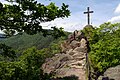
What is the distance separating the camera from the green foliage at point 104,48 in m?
49.5

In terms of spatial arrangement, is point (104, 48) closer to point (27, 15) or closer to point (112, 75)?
point (112, 75)

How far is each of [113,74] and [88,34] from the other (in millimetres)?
26269

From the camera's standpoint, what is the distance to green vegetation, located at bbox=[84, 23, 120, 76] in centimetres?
4947

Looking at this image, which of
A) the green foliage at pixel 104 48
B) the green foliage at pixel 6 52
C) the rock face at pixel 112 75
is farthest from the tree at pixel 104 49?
the green foliage at pixel 6 52

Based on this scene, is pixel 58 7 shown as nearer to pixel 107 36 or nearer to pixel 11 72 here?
pixel 11 72

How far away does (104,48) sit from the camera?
166 feet

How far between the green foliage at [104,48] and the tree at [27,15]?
36.4m

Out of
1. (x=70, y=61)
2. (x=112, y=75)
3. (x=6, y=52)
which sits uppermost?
(x=6, y=52)

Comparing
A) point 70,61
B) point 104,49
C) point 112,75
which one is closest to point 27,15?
point 112,75

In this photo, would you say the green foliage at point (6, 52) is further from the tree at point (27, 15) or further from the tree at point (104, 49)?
the tree at point (104, 49)

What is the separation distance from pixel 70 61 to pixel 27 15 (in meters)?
42.5

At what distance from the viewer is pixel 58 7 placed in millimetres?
13172


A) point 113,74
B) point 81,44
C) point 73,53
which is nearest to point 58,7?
point 113,74

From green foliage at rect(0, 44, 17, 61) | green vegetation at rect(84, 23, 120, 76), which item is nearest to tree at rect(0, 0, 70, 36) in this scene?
green foliage at rect(0, 44, 17, 61)
